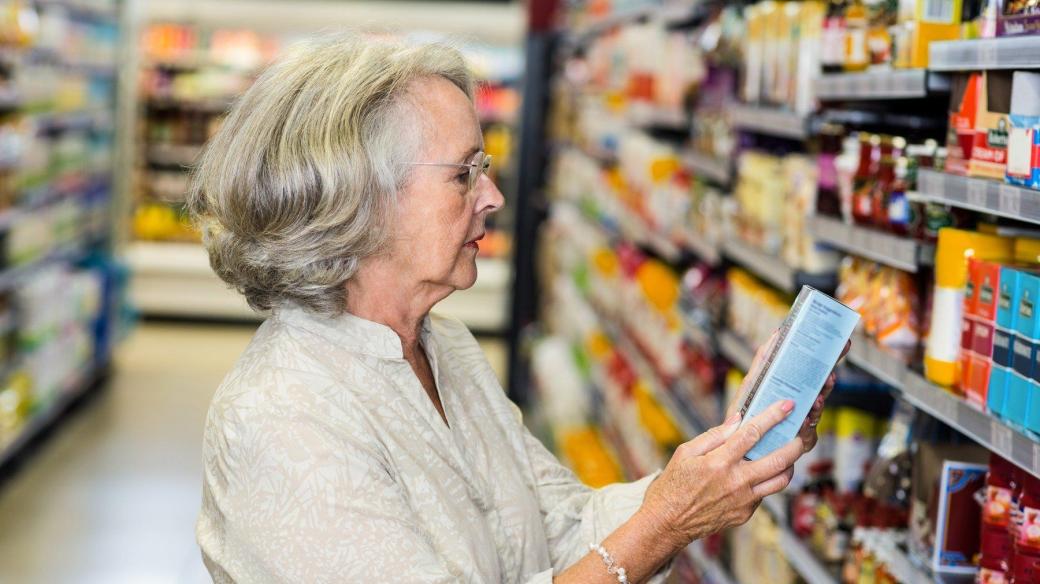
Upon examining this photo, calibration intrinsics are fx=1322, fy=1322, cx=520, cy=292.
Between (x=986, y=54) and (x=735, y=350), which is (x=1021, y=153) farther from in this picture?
(x=735, y=350)

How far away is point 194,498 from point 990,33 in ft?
15.5

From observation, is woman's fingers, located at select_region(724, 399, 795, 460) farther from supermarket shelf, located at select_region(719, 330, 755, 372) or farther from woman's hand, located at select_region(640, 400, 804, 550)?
supermarket shelf, located at select_region(719, 330, 755, 372)

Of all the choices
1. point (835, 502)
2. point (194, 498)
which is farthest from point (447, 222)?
point (194, 498)

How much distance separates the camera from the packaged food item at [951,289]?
2.04 meters

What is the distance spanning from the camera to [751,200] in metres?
3.46

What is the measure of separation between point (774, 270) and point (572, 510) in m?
1.13

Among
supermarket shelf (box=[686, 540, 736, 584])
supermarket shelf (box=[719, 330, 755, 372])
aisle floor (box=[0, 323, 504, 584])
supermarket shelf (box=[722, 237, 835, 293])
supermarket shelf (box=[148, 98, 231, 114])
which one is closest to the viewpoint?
supermarket shelf (box=[722, 237, 835, 293])

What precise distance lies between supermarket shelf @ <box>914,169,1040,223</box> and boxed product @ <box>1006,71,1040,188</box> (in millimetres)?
21

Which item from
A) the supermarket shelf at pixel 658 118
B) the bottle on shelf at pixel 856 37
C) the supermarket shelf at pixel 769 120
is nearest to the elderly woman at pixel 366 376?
the bottle on shelf at pixel 856 37

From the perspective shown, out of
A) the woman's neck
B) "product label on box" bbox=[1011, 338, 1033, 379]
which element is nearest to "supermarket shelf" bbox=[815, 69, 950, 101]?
"product label on box" bbox=[1011, 338, 1033, 379]

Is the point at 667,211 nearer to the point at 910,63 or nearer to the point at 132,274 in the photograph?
the point at 910,63

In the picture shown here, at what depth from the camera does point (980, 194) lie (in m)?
1.91

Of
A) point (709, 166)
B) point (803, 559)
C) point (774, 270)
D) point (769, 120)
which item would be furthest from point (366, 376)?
point (709, 166)

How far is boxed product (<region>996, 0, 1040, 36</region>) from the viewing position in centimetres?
176
